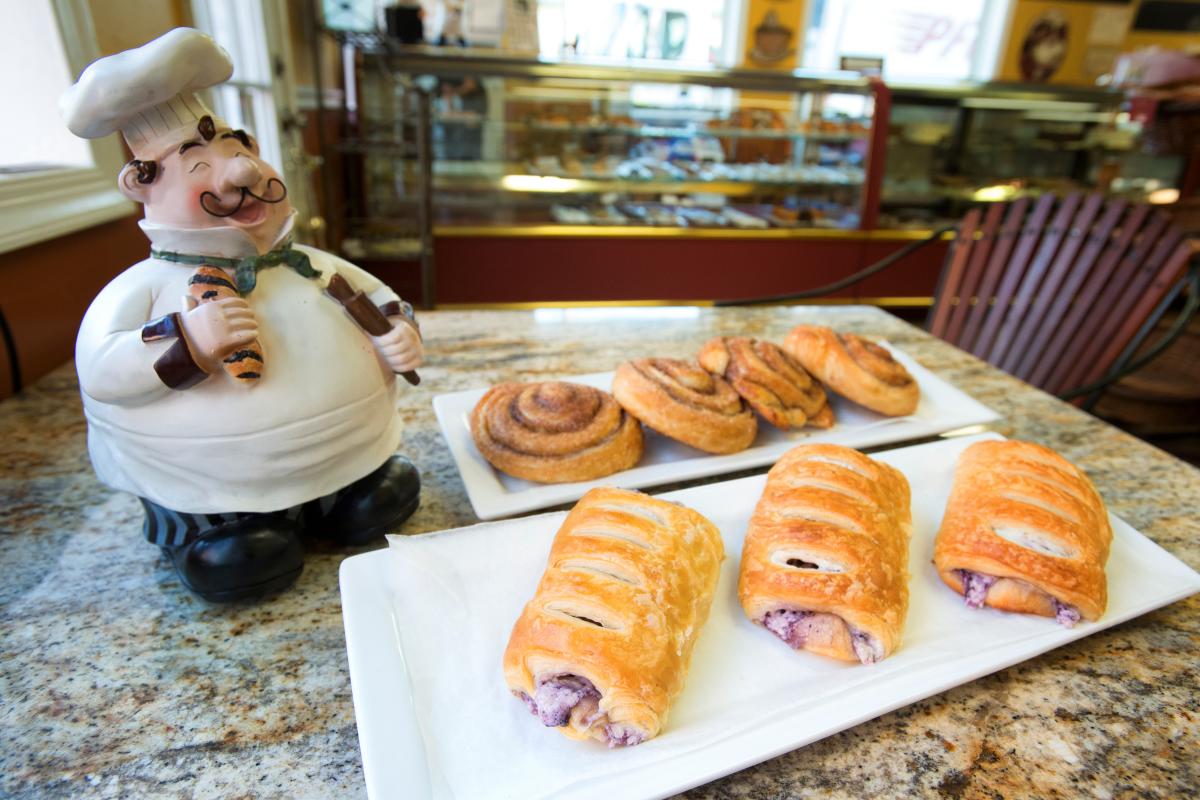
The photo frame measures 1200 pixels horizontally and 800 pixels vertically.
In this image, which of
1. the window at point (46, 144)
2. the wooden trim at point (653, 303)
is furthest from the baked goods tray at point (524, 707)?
the wooden trim at point (653, 303)

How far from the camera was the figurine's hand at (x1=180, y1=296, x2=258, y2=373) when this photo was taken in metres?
0.59

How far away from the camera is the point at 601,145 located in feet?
10.6

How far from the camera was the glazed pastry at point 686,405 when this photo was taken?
977 millimetres

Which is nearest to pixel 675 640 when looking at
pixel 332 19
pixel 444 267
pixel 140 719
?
pixel 140 719

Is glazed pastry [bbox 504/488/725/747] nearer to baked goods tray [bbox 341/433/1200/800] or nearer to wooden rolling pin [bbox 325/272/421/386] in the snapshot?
baked goods tray [bbox 341/433/1200/800]

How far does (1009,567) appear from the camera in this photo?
70 centimetres

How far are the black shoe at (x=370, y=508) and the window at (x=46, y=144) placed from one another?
2.43ft

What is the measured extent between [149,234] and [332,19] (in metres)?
3.29

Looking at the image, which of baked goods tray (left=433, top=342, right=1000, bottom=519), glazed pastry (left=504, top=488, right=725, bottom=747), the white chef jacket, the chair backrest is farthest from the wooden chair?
the white chef jacket

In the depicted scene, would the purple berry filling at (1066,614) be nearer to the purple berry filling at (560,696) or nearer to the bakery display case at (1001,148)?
the purple berry filling at (560,696)

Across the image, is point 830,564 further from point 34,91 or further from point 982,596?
point 34,91

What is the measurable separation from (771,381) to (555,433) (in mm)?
383

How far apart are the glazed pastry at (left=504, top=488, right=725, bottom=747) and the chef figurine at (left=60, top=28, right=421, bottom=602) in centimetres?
29

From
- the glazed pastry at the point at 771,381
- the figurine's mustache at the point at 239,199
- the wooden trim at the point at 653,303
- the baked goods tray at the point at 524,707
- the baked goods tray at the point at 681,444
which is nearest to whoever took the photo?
the baked goods tray at the point at 524,707
